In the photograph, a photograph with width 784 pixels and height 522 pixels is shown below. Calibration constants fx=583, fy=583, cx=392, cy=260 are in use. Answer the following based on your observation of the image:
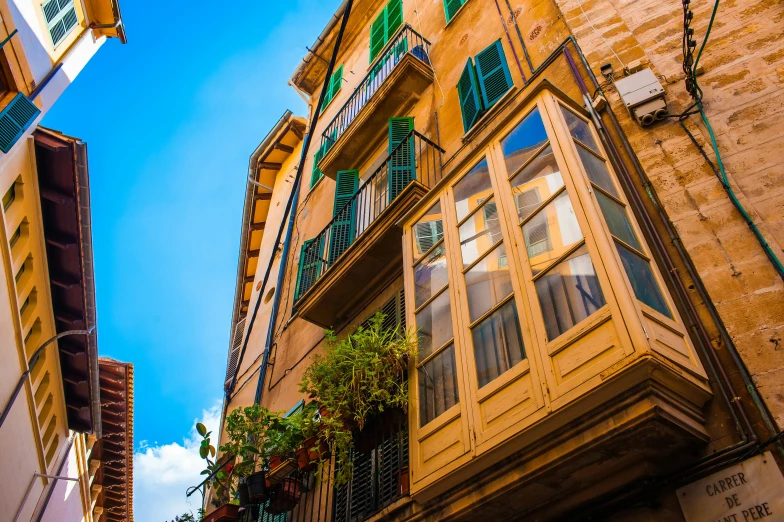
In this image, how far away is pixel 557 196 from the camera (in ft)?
15.8

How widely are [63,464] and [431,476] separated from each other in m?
13.5

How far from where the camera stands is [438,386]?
17.4ft

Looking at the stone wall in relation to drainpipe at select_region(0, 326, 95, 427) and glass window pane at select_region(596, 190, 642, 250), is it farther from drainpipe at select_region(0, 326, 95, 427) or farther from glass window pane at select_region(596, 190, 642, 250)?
drainpipe at select_region(0, 326, 95, 427)

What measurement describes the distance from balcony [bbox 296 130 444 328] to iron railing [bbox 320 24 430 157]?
2.28 m

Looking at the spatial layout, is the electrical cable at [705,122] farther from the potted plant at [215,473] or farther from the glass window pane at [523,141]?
the potted plant at [215,473]

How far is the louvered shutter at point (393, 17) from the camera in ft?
46.5

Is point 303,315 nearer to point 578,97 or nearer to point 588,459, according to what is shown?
point 578,97

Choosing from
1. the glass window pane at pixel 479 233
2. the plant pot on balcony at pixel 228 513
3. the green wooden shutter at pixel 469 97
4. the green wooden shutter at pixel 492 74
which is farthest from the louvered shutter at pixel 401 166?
the plant pot on balcony at pixel 228 513

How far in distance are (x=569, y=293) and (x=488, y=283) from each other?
3.37 ft

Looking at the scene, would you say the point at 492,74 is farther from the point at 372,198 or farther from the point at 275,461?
the point at 275,461

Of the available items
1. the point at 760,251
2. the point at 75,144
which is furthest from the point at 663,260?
the point at 75,144

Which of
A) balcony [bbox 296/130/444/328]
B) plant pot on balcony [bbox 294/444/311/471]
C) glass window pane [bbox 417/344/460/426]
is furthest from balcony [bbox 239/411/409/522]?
balcony [bbox 296/130/444/328]

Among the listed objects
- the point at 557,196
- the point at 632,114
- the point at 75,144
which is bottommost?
the point at 557,196

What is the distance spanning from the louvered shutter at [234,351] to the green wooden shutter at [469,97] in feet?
27.8
